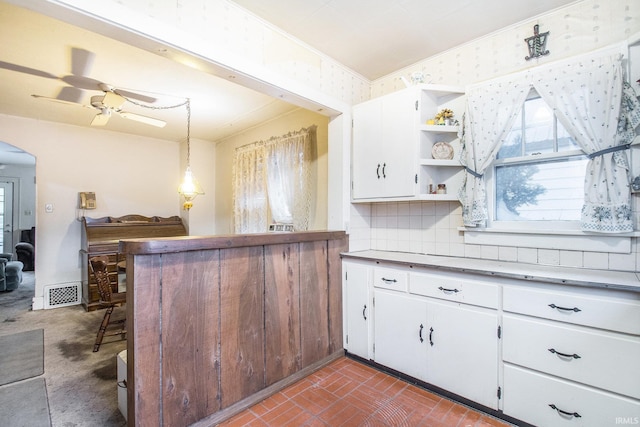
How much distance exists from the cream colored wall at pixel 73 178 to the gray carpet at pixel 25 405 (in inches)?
104

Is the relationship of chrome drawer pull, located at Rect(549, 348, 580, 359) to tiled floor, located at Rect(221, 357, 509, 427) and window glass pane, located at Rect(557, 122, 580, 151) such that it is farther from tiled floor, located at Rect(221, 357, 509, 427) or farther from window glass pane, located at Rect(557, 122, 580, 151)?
window glass pane, located at Rect(557, 122, 580, 151)

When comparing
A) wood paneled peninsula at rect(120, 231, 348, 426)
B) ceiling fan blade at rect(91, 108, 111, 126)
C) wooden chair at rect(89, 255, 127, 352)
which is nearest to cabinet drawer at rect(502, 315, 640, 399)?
wood paneled peninsula at rect(120, 231, 348, 426)

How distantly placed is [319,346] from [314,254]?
2.56ft

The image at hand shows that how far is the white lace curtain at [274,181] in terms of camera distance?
3.57 meters

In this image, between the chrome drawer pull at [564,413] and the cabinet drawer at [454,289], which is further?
the cabinet drawer at [454,289]

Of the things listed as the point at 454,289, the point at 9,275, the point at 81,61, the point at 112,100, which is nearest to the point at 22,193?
the point at 9,275

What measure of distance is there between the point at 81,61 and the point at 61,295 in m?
3.59

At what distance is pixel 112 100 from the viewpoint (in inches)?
117

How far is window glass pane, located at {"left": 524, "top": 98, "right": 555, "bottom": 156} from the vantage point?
2064 millimetres

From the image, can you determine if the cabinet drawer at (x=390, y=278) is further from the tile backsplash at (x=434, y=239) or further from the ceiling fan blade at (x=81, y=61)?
the ceiling fan blade at (x=81, y=61)

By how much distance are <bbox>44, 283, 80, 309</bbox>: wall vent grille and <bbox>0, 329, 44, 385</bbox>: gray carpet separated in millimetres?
1091

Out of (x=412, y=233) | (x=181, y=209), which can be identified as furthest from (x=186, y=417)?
(x=181, y=209)

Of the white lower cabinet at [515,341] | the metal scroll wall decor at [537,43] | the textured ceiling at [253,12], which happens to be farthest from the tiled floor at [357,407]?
the textured ceiling at [253,12]

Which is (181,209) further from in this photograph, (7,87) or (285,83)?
(285,83)
